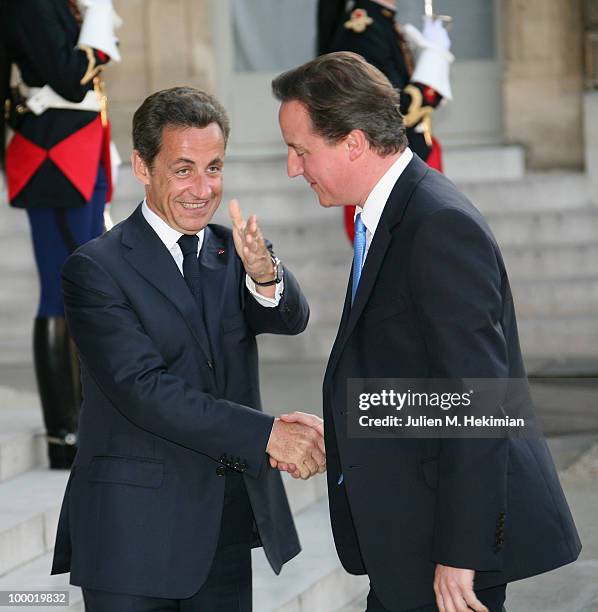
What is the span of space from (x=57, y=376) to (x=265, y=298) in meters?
2.05

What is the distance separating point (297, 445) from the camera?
2.75m

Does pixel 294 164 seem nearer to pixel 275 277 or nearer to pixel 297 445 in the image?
pixel 275 277

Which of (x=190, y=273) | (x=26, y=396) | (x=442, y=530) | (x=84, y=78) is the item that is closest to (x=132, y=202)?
(x=26, y=396)

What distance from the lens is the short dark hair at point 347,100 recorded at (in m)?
2.49

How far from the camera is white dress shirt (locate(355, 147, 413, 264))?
2.53m

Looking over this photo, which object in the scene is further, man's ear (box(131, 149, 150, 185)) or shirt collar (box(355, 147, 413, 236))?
man's ear (box(131, 149, 150, 185))

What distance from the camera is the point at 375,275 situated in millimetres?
2459

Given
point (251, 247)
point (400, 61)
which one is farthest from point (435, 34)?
point (251, 247)

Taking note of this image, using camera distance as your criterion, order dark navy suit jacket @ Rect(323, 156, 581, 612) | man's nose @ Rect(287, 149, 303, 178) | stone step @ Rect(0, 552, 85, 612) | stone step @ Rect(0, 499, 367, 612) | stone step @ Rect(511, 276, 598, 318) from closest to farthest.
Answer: dark navy suit jacket @ Rect(323, 156, 581, 612) < man's nose @ Rect(287, 149, 303, 178) < stone step @ Rect(0, 552, 85, 612) < stone step @ Rect(0, 499, 367, 612) < stone step @ Rect(511, 276, 598, 318)

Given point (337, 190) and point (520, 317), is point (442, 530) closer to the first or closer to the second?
point (337, 190)

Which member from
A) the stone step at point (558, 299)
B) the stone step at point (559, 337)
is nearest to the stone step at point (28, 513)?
the stone step at point (559, 337)

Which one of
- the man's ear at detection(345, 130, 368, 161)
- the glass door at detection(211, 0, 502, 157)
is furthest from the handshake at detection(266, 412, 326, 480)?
the glass door at detection(211, 0, 502, 157)

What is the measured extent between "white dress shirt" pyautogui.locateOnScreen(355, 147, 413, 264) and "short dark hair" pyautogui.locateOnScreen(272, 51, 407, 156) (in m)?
0.04

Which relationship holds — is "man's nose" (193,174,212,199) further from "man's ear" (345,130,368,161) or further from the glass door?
the glass door
